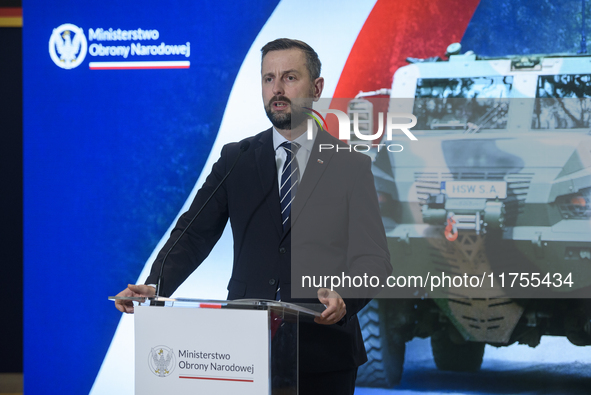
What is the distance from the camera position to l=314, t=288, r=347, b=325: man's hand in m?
1.28

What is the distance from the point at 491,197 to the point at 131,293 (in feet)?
6.75

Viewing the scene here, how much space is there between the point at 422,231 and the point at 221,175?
4.31 feet

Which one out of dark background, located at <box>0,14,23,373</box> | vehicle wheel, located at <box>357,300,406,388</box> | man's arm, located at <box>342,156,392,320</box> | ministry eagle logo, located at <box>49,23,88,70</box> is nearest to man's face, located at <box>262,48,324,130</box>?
man's arm, located at <box>342,156,392,320</box>

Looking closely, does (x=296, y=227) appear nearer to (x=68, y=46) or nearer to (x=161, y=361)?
(x=161, y=361)

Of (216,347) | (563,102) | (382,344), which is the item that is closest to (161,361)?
(216,347)

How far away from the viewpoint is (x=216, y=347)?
3.79 ft

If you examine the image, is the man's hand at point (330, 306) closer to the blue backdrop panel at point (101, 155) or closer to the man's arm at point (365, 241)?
the man's arm at point (365, 241)

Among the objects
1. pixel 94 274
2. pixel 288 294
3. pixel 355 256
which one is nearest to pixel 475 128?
pixel 355 256

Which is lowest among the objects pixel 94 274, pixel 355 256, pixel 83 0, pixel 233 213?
pixel 94 274

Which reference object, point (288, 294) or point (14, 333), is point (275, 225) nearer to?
point (288, 294)

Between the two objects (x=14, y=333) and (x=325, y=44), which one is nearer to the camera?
(x=325, y=44)

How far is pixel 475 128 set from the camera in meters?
2.74

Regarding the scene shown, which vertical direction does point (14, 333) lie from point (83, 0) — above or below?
below

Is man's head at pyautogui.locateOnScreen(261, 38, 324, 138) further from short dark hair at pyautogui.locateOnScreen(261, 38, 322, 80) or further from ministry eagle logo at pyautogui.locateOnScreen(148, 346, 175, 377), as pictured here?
ministry eagle logo at pyautogui.locateOnScreen(148, 346, 175, 377)
